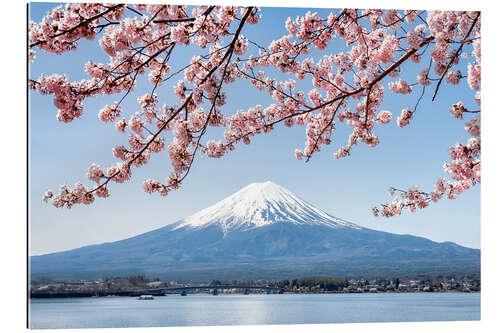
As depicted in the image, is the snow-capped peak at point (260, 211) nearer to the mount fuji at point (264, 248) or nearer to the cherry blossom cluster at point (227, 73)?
the mount fuji at point (264, 248)

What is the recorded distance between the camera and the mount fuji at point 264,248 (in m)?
5.12

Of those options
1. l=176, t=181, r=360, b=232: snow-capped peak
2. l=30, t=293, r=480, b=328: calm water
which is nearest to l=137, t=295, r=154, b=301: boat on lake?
l=30, t=293, r=480, b=328: calm water

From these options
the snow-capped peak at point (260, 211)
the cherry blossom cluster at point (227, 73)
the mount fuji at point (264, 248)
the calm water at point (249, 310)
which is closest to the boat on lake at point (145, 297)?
the calm water at point (249, 310)

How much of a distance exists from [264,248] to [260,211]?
0.59 metres

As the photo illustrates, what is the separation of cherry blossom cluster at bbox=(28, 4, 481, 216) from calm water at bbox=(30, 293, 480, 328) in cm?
98

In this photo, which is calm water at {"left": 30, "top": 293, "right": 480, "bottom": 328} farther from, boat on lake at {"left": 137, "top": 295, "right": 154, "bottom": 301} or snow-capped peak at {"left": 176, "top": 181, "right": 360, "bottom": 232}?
snow-capped peak at {"left": 176, "top": 181, "right": 360, "bottom": 232}

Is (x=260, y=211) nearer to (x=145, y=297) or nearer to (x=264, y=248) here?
(x=264, y=248)

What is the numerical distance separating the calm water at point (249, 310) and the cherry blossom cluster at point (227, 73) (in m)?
0.98

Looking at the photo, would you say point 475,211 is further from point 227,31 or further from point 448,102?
point 227,31

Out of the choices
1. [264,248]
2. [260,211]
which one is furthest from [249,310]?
[260,211]

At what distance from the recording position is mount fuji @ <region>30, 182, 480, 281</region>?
5117 millimetres

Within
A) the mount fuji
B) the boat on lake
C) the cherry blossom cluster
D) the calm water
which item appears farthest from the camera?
the boat on lake

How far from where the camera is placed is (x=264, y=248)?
6.41m
